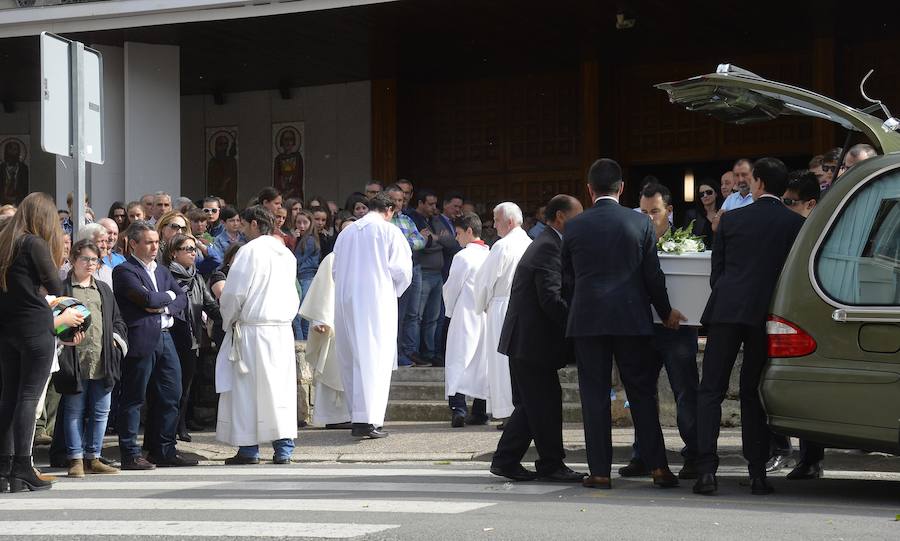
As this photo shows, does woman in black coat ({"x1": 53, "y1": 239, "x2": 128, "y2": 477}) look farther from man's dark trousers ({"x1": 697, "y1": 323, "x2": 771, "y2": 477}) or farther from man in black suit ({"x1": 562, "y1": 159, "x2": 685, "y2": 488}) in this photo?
man's dark trousers ({"x1": 697, "y1": 323, "x2": 771, "y2": 477})

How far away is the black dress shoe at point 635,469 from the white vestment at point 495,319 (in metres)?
3.25

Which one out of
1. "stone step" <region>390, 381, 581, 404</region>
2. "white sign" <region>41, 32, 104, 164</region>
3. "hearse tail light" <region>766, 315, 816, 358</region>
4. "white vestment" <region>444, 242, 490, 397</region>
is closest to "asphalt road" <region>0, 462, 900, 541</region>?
"hearse tail light" <region>766, 315, 816, 358</region>

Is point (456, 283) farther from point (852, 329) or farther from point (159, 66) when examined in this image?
point (159, 66)

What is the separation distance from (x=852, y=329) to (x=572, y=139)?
1288cm

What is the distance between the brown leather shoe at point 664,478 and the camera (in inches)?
332

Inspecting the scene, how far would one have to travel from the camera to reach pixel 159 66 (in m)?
19.1

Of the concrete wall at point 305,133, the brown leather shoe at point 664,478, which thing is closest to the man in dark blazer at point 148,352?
A: the brown leather shoe at point 664,478

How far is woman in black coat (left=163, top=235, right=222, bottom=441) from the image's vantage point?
1123 cm

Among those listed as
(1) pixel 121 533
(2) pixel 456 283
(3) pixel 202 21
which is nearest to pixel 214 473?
(1) pixel 121 533

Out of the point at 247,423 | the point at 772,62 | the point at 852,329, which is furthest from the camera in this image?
the point at 772,62

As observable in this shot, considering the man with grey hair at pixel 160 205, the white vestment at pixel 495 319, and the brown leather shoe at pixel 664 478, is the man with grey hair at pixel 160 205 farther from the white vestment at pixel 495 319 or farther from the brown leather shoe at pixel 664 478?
the brown leather shoe at pixel 664 478

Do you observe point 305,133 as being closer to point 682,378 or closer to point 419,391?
point 419,391

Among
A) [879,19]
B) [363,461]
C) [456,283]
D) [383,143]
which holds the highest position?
[879,19]

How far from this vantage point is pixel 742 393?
26.6 ft
